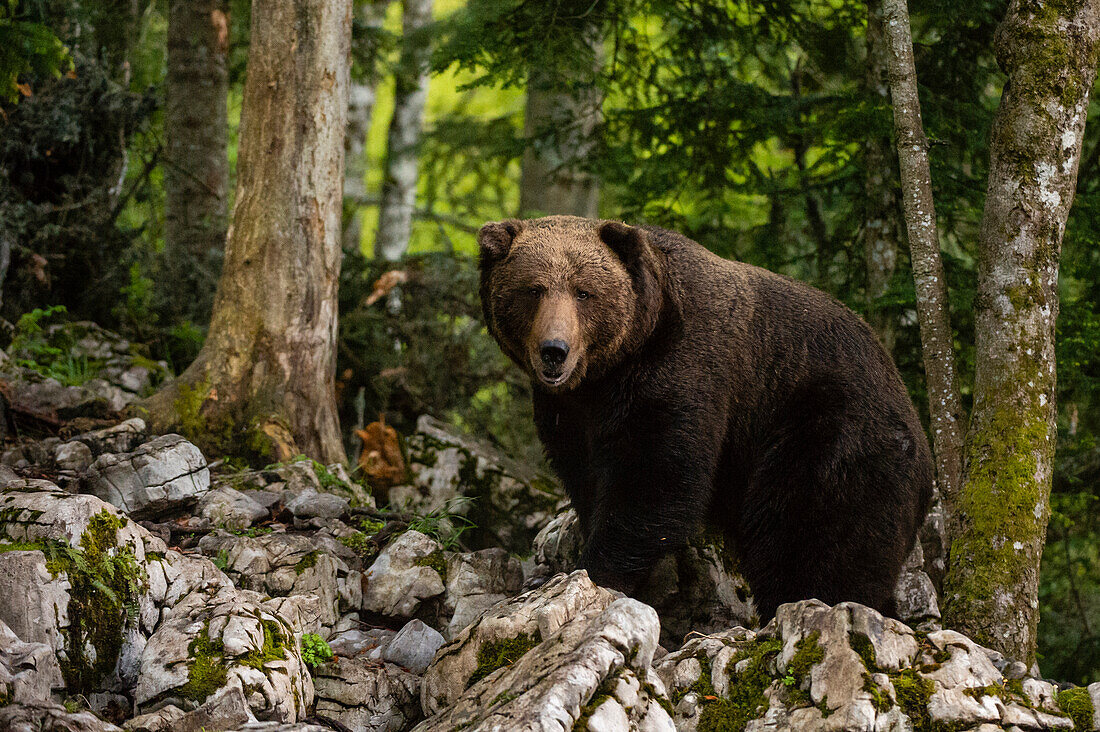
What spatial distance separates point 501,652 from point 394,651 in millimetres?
797

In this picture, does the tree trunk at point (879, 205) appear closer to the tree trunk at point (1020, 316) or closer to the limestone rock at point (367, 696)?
the tree trunk at point (1020, 316)

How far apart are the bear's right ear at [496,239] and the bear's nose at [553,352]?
0.83m

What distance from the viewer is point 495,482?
23.5 ft

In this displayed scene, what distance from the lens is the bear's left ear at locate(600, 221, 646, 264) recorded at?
512 cm

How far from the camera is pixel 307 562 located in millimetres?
5105

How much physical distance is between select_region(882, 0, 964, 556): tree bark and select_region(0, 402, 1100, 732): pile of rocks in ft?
4.99

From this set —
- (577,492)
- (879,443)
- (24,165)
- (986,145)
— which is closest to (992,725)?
(879,443)

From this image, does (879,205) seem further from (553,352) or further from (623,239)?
(553,352)

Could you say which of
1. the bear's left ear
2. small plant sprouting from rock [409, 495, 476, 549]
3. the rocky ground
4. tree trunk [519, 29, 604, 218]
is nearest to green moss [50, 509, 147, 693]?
the rocky ground

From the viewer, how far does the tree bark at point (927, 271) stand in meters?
5.42

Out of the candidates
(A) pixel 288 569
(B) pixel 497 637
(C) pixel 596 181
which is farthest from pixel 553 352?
(C) pixel 596 181

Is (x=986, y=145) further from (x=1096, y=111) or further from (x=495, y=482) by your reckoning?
(x=495, y=482)

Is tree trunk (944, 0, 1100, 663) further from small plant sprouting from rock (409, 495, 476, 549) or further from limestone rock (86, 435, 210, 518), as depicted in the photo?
limestone rock (86, 435, 210, 518)

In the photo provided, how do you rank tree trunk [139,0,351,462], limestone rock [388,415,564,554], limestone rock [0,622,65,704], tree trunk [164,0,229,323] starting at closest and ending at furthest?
1. limestone rock [0,622,65,704]
2. tree trunk [139,0,351,462]
3. limestone rock [388,415,564,554]
4. tree trunk [164,0,229,323]
